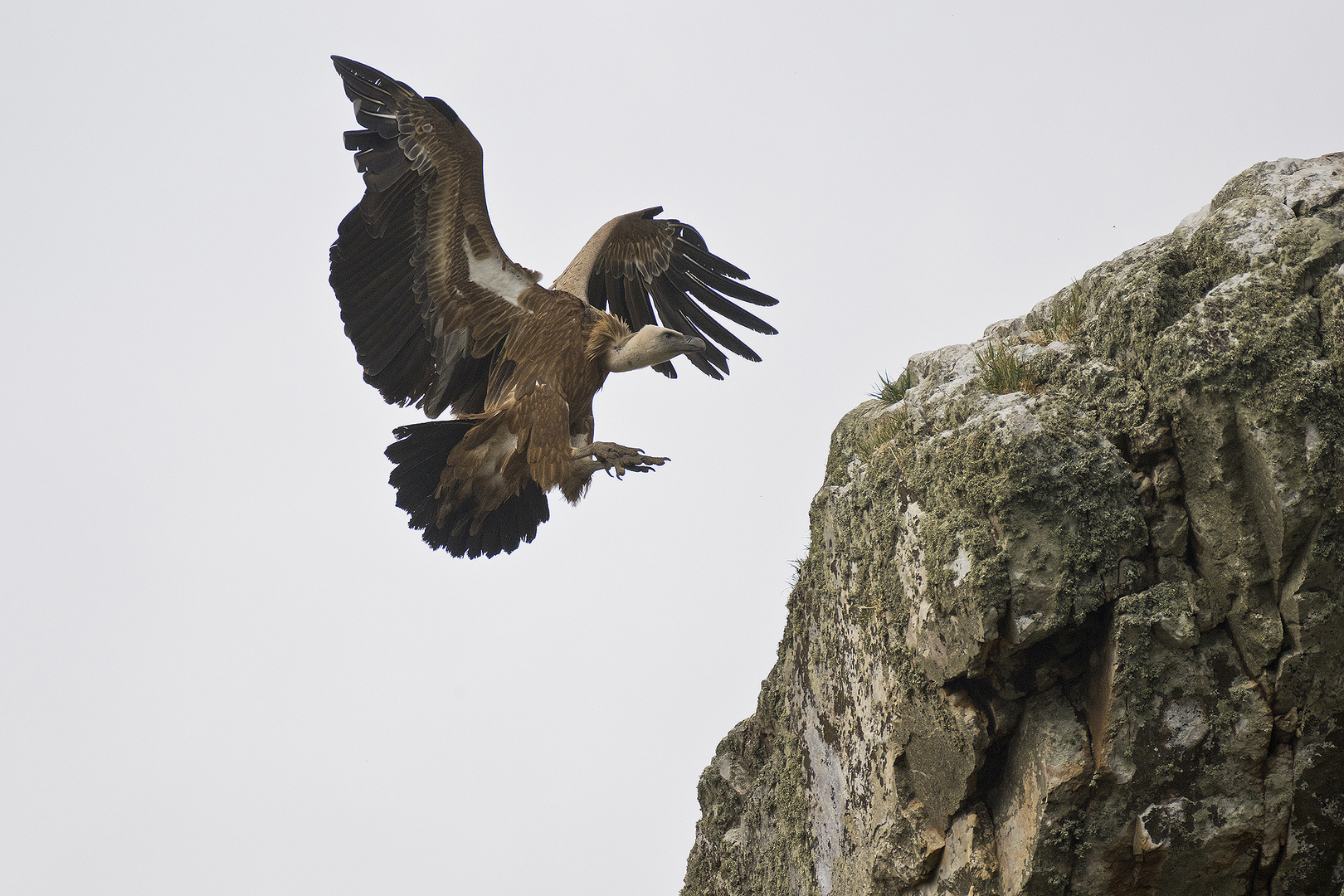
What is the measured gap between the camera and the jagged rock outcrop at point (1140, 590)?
143 inches

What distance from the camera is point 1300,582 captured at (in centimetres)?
360

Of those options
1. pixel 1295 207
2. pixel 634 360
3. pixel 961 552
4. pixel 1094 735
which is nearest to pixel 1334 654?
pixel 1094 735

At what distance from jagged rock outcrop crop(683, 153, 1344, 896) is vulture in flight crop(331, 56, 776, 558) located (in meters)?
2.46

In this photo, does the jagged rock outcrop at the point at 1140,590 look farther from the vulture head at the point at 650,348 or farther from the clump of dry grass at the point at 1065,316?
the vulture head at the point at 650,348

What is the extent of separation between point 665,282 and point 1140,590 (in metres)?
4.59

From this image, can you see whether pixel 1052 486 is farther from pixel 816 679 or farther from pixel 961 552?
pixel 816 679

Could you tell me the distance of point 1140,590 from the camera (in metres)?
3.88

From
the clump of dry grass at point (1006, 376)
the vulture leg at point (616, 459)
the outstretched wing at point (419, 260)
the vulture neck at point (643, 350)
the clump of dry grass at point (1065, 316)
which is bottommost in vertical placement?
the clump of dry grass at point (1006, 376)

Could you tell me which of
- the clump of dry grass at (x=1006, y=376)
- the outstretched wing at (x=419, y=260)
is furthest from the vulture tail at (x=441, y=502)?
the clump of dry grass at (x=1006, y=376)

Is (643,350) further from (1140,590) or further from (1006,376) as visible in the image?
(1140,590)

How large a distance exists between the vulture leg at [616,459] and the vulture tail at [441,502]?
72 cm

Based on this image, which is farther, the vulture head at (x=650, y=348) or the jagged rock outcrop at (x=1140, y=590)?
the vulture head at (x=650, y=348)

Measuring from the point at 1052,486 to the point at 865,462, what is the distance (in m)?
1.27

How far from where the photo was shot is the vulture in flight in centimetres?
622
